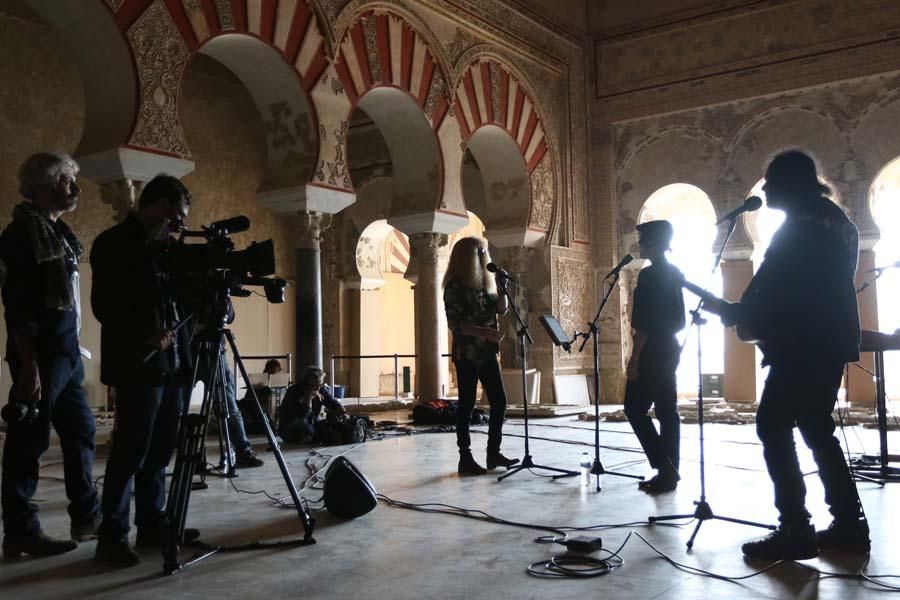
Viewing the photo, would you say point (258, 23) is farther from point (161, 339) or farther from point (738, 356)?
point (738, 356)

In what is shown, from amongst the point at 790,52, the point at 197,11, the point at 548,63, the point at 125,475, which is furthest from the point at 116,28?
the point at 790,52

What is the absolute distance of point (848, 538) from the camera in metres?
2.92

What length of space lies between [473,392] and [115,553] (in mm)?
2403

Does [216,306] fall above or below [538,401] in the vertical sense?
above

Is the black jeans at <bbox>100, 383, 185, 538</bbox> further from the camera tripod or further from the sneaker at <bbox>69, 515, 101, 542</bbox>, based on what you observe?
the sneaker at <bbox>69, 515, 101, 542</bbox>

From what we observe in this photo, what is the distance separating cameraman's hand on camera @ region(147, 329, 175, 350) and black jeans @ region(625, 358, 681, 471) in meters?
2.37

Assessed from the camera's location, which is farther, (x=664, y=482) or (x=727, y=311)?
(x=664, y=482)

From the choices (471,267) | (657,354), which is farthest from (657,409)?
(471,267)

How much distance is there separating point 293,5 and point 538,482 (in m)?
5.22

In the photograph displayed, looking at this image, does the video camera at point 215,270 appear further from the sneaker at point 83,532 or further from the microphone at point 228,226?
the sneaker at point 83,532

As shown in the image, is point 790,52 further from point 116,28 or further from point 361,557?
point 361,557

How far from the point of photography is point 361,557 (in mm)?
2951

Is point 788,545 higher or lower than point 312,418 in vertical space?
lower

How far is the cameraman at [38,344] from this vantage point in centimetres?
300
